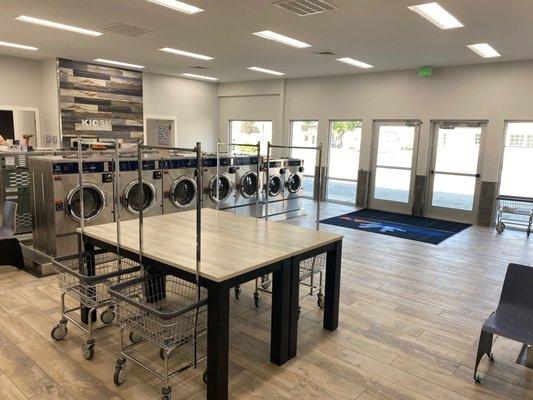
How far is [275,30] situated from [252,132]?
6.09m

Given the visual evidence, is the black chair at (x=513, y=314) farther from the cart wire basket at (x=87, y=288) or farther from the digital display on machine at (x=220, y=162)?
the digital display on machine at (x=220, y=162)

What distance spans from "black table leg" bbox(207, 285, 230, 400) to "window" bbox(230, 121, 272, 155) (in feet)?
28.6

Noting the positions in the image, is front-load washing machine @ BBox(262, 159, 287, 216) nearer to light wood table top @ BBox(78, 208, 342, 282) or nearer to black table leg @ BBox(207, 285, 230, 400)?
light wood table top @ BBox(78, 208, 342, 282)

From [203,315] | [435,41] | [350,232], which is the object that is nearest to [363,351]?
[203,315]

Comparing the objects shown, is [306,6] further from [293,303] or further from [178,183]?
[293,303]

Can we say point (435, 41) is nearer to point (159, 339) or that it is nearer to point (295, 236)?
point (295, 236)

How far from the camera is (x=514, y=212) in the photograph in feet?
23.2

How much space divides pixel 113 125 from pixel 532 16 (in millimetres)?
7972

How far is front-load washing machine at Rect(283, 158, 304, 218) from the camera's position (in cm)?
767

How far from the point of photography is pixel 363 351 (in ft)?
10.1

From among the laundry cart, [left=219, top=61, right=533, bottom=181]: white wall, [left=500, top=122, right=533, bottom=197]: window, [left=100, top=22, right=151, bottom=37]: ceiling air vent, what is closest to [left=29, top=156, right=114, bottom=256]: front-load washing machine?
[left=100, top=22, right=151, bottom=37]: ceiling air vent

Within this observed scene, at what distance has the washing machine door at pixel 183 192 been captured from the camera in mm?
5771

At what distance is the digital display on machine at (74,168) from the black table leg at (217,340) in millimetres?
3028

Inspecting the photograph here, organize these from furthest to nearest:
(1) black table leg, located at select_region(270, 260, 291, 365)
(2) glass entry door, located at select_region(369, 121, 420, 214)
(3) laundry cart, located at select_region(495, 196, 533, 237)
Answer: (2) glass entry door, located at select_region(369, 121, 420, 214) → (3) laundry cart, located at select_region(495, 196, 533, 237) → (1) black table leg, located at select_region(270, 260, 291, 365)
